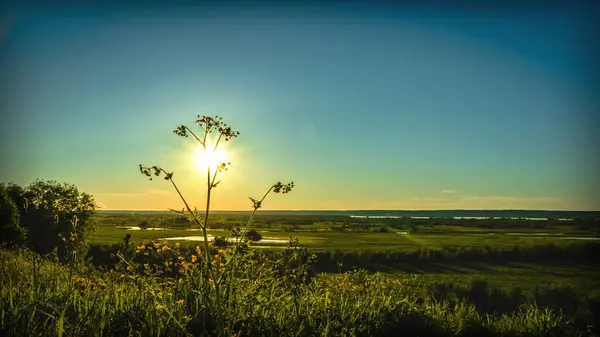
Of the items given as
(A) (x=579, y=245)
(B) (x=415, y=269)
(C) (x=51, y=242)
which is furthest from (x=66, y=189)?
(A) (x=579, y=245)

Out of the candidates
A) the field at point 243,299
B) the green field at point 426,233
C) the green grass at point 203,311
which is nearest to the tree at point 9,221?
the field at point 243,299

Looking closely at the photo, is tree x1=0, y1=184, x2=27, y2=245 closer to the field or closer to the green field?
the field

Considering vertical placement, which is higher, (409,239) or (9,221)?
(9,221)

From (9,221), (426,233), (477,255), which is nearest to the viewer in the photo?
(9,221)

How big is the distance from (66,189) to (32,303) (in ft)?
172

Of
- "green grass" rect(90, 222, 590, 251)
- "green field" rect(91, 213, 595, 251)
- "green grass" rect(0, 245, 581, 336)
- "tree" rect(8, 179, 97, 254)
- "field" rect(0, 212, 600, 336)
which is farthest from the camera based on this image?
"green field" rect(91, 213, 595, 251)

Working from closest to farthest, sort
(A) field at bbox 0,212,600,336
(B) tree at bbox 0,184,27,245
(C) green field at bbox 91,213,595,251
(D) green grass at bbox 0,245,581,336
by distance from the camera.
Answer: (D) green grass at bbox 0,245,581,336
(A) field at bbox 0,212,600,336
(B) tree at bbox 0,184,27,245
(C) green field at bbox 91,213,595,251

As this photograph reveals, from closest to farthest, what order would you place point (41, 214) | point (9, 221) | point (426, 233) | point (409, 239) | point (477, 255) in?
1. point (9, 221)
2. point (41, 214)
3. point (477, 255)
4. point (409, 239)
5. point (426, 233)

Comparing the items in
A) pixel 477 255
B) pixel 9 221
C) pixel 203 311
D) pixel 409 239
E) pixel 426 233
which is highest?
pixel 9 221

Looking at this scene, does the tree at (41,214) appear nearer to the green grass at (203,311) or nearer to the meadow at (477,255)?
the meadow at (477,255)

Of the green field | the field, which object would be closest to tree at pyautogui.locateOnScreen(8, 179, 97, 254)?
the field

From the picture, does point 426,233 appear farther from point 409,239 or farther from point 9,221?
point 9,221

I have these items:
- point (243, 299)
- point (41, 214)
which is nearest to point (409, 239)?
point (41, 214)

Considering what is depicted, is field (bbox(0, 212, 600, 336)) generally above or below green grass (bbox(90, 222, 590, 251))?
above
